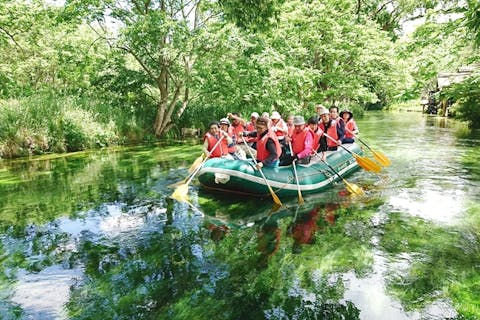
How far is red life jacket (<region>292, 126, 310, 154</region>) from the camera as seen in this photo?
7500 millimetres

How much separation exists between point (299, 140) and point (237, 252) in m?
3.39

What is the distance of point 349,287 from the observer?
12.8 feet

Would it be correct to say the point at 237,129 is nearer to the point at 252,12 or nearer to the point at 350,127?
the point at 350,127

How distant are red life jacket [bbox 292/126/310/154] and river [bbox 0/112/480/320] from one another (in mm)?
1018

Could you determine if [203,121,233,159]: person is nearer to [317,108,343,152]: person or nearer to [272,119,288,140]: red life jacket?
[272,119,288,140]: red life jacket

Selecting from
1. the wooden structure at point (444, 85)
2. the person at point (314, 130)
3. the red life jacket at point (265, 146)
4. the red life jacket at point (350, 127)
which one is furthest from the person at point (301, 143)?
the wooden structure at point (444, 85)

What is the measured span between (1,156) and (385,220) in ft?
33.6

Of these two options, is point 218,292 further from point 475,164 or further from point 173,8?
point 173,8

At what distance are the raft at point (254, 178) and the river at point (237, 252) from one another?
22cm

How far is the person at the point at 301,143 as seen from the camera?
7.39 m

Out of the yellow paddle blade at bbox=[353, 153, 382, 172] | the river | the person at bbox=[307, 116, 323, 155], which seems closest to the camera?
the river

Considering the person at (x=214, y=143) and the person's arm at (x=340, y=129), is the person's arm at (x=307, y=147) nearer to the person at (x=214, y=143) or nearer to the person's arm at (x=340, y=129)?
the person at (x=214, y=143)

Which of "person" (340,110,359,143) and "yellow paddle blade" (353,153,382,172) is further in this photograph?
"person" (340,110,359,143)

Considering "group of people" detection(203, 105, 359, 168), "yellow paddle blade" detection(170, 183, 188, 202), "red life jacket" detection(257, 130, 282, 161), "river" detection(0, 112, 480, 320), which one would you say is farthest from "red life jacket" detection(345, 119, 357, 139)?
"yellow paddle blade" detection(170, 183, 188, 202)
